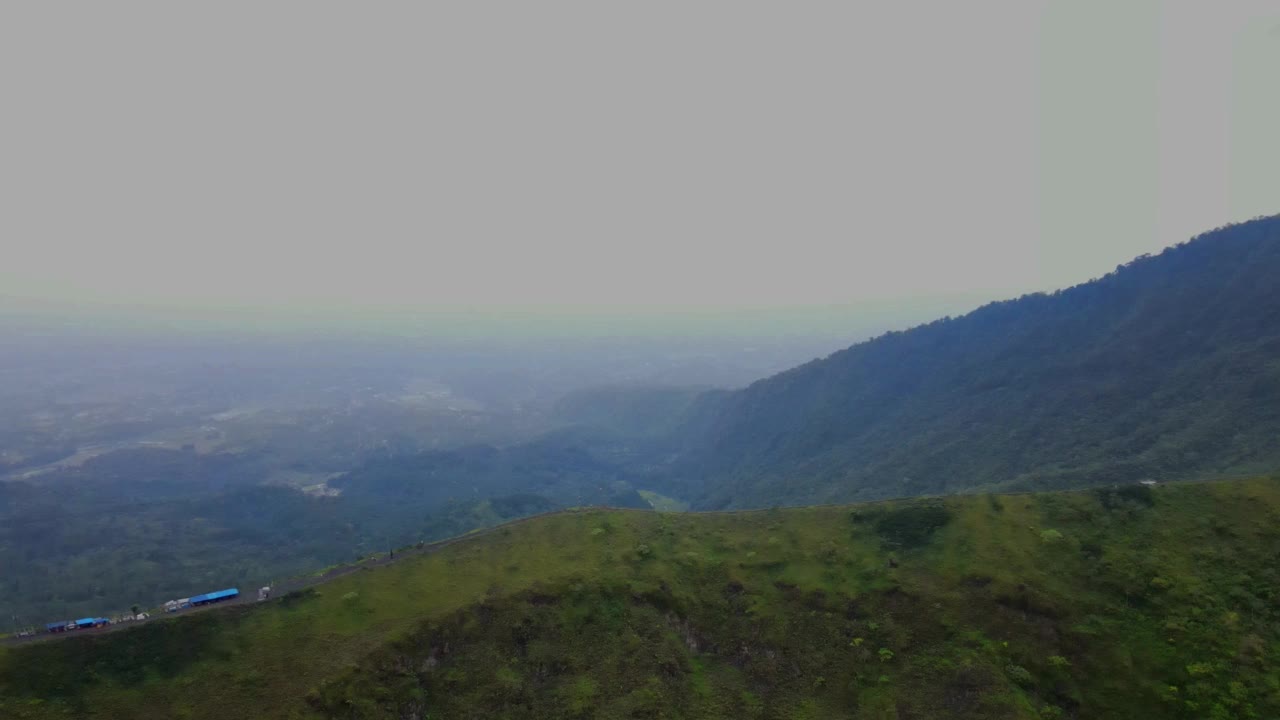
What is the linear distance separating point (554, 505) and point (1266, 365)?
584 feet

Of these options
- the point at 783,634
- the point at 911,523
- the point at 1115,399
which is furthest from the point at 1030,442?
the point at 783,634

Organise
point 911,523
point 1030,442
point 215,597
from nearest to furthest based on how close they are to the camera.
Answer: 1. point 215,597
2. point 911,523
3. point 1030,442

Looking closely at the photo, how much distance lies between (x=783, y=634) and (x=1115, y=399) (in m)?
129

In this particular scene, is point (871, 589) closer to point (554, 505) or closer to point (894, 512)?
point (894, 512)

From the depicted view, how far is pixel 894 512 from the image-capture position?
7325cm

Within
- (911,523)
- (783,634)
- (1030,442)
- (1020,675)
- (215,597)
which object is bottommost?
(1030,442)

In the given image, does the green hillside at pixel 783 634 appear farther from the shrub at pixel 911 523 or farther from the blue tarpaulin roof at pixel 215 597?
the blue tarpaulin roof at pixel 215 597

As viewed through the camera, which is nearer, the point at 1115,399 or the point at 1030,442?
the point at 1115,399

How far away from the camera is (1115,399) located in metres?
138

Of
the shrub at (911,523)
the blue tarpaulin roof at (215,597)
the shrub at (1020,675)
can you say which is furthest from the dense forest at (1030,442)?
the blue tarpaulin roof at (215,597)

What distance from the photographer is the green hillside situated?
4581cm

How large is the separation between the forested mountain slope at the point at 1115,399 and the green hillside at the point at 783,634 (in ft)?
154

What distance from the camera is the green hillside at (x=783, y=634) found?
150 ft

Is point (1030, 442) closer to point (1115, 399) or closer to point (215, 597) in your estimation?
point (1115, 399)
